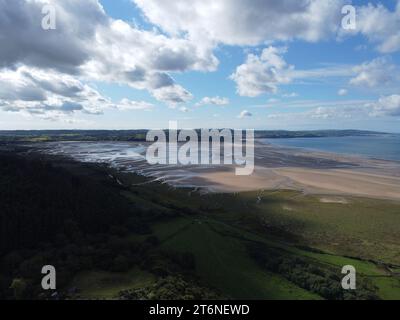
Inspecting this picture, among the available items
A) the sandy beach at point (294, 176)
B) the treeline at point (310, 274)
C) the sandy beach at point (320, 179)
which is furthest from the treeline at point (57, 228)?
the sandy beach at point (320, 179)

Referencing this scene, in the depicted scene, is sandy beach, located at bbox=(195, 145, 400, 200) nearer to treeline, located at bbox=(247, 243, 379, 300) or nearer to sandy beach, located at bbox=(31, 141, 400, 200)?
sandy beach, located at bbox=(31, 141, 400, 200)

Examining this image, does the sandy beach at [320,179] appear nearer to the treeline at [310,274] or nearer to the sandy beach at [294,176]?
the sandy beach at [294,176]

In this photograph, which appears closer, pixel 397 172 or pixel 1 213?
pixel 1 213

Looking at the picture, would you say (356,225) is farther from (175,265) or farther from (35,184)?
(35,184)

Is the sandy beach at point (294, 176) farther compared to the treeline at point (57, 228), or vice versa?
the sandy beach at point (294, 176)

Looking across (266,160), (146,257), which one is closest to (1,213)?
(146,257)

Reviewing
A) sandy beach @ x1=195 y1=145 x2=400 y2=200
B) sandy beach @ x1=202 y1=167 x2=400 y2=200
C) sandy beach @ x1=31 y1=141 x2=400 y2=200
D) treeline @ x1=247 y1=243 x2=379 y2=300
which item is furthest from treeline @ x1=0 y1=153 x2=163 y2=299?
sandy beach @ x1=202 y1=167 x2=400 y2=200

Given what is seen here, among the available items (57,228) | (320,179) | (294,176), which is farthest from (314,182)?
(57,228)

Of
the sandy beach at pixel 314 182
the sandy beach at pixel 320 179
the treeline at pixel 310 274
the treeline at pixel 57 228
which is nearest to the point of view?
the treeline at pixel 310 274

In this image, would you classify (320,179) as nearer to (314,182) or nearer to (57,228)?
(314,182)

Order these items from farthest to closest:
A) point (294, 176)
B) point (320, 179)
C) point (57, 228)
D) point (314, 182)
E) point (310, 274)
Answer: point (294, 176), point (320, 179), point (314, 182), point (57, 228), point (310, 274)

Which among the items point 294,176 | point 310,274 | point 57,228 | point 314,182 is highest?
point 294,176
